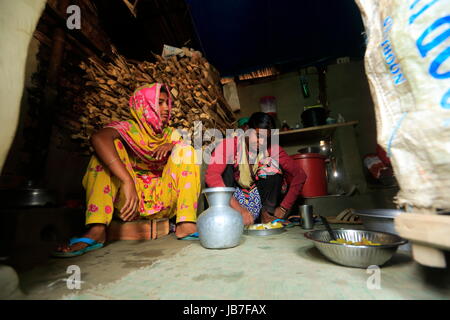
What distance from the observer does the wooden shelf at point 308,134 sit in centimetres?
335

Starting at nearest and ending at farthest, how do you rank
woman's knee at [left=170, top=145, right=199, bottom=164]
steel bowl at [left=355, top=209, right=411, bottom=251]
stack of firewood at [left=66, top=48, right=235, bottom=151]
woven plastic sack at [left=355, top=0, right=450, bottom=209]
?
woven plastic sack at [left=355, top=0, right=450, bottom=209] → steel bowl at [left=355, top=209, right=411, bottom=251] → woman's knee at [left=170, top=145, right=199, bottom=164] → stack of firewood at [left=66, top=48, right=235, bottom=151]

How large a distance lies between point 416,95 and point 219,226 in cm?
115

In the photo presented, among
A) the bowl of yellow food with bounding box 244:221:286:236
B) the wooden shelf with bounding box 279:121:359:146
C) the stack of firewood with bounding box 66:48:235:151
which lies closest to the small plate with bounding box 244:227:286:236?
the bowl of yellow food with bounding box 244:221:286:236

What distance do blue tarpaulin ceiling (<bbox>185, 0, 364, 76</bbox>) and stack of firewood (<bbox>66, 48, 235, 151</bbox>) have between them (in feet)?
1.64

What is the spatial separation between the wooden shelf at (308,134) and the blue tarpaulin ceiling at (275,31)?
1181 mm

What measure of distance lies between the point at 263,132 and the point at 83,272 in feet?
7.58

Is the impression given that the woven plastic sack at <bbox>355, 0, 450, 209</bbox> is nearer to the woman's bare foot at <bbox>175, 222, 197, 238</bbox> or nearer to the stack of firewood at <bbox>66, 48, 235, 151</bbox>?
the woman's bare foot at <bbox>175, 222, 197, 238</bbox>

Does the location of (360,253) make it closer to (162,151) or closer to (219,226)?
Answer: (219,226)

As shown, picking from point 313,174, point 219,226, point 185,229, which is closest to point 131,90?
point 185,229

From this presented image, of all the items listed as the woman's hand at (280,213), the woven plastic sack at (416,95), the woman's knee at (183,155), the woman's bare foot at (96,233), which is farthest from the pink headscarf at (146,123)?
the woven plastic sack at (416,95)

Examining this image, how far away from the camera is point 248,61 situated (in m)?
3.44

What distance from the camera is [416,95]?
65cm

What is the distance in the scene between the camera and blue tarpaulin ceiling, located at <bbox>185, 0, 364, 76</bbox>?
255 centimetres

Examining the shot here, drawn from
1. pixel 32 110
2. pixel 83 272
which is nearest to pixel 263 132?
pixel 83 272
